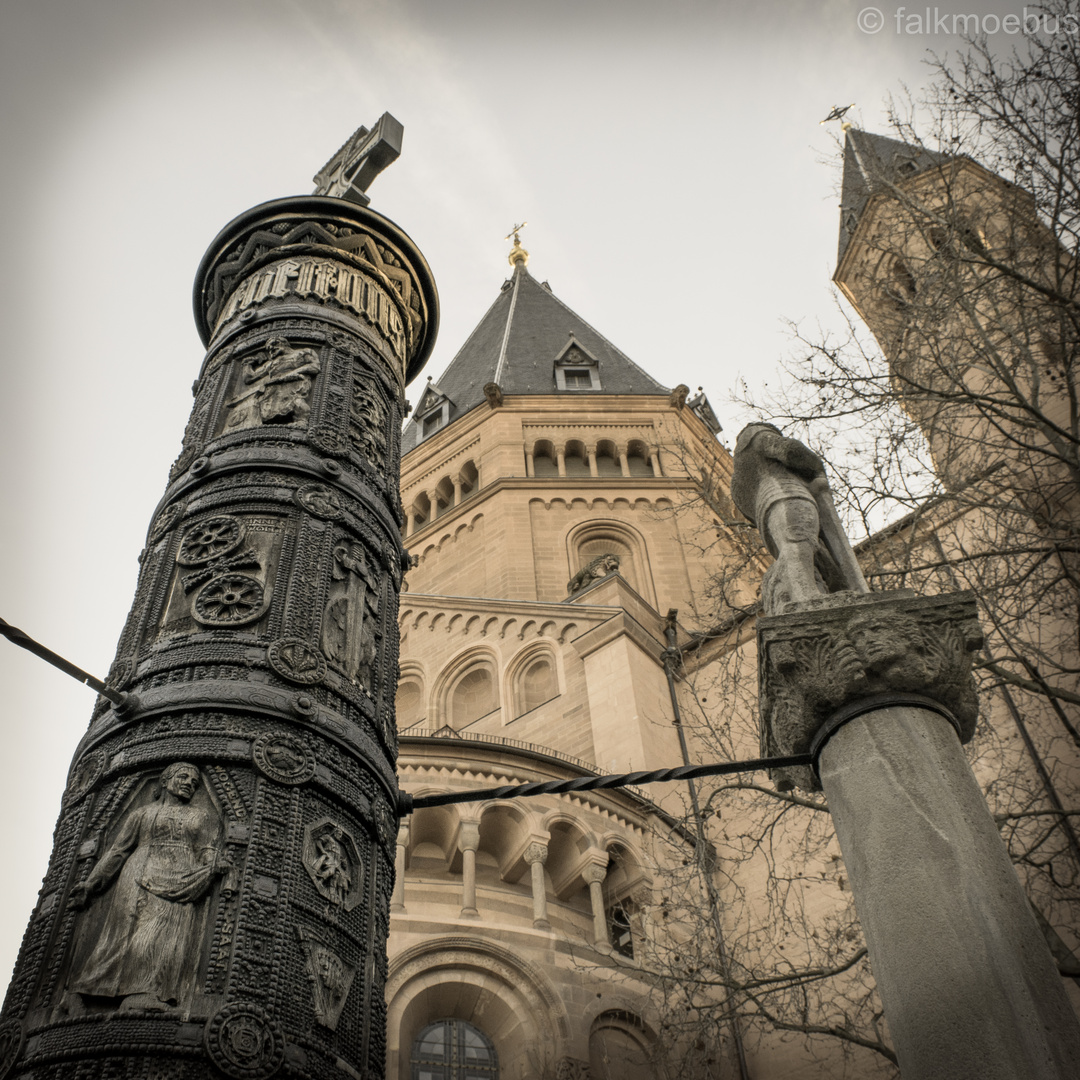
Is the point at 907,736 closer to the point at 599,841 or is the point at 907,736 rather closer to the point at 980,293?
the point at 980,293

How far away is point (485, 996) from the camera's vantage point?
47.6ft

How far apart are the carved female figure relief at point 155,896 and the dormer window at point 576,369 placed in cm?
3580

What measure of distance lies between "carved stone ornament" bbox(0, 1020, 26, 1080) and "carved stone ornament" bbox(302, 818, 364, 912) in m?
1.06

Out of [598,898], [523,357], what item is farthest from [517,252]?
[598,898]

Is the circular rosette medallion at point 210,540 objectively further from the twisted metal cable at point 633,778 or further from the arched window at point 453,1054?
the arched window at point 453,1054

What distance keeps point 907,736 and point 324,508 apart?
3026 mm

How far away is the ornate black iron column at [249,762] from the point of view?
11.2 feet

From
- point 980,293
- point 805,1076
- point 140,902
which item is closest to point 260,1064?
point 140,902

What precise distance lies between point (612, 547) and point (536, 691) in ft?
29.0

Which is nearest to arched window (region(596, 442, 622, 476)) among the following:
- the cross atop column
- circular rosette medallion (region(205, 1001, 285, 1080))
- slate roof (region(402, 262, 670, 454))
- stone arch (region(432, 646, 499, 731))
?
slate roof (region(402, 262, 670, 454))

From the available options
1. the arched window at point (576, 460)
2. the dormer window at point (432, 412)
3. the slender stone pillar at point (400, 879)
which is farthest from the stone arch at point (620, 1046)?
the dormer window at point (432, 412)

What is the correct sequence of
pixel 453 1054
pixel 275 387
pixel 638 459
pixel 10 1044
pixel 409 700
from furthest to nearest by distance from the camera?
pixel 638 459 → pixel 409 700 → pixel 453 1054 → pixel 275 387 → pixel 10 1044

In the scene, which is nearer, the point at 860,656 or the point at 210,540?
the point at 860,656

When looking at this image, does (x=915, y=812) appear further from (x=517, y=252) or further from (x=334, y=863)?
(x=517, y=252)
